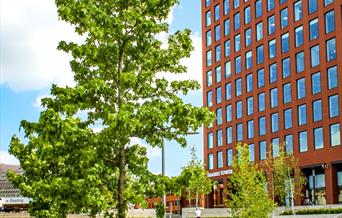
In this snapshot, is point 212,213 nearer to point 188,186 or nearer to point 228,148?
point 228,148

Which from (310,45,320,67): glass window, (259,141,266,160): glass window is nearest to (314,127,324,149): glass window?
(310,45,320,67): glass window

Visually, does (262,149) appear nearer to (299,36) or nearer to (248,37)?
(299,36)

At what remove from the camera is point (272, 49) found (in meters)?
79.9

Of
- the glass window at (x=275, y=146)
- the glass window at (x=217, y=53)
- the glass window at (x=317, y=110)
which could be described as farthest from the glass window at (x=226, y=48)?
the glass window at (x=317, y=110)

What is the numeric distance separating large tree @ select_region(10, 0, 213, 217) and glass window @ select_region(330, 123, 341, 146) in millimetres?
51837

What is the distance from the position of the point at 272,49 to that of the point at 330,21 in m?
11.6

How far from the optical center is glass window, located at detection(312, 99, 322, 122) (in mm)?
69919

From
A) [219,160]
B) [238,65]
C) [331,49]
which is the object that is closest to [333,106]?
[331,49]

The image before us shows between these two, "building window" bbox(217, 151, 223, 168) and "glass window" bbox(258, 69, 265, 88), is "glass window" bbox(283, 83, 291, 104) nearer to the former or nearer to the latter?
"glass window" bbox(258, 69, 265, 88)

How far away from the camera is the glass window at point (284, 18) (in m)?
77.4

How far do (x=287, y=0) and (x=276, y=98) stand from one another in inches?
485

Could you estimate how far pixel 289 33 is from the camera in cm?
7644

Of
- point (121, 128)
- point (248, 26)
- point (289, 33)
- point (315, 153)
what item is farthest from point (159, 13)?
point (248, 26)

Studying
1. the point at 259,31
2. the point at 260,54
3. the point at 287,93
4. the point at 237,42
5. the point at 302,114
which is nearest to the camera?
the point at 302,114
